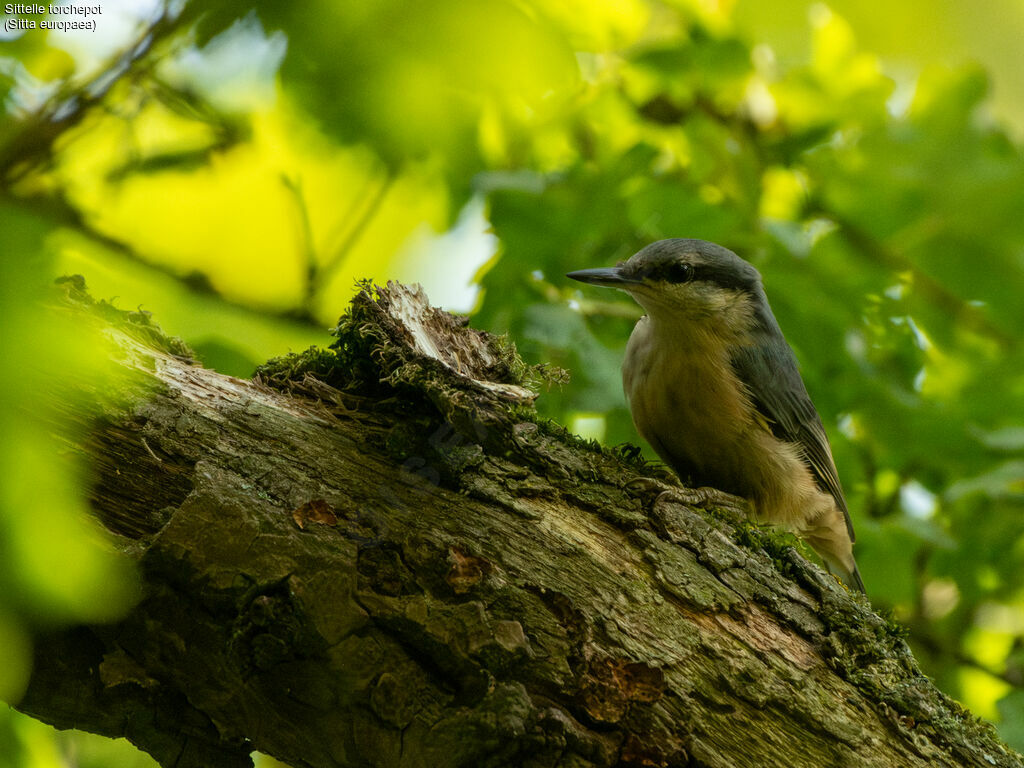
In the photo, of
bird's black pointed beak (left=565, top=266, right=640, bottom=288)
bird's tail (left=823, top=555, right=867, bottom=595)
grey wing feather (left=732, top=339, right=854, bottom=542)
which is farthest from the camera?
bird's tail (left=823, top=555, right=867, bottom=595)

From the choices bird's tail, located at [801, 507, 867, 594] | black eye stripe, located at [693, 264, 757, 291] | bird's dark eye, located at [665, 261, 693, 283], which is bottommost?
bird's tail, located at [801, 507, 867, 594]

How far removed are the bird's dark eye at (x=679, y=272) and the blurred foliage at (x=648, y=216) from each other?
13 centimetres

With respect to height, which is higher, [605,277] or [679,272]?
[679,272]

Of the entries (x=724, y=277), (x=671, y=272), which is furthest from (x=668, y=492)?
(x=724, y=277)

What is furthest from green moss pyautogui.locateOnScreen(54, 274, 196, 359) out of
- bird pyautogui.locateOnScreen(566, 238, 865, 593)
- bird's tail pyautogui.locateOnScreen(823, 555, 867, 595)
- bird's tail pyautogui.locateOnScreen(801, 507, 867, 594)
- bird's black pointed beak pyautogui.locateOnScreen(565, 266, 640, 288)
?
bird's tail pyautogui.locateOnScreen(823, 555, 867, 595)

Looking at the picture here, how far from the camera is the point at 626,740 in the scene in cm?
188

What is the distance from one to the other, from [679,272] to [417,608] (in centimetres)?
212

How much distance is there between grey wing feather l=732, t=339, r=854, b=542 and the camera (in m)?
3.57

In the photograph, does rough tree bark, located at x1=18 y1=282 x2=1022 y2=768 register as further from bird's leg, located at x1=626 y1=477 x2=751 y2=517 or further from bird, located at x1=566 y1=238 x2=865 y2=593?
bird, located at x1=566 y1=238 x2=865 y2=593

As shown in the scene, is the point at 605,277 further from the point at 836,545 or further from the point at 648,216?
the point at 836,545

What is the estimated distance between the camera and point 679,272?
3.52 metres

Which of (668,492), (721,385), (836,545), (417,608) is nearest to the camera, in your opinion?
(417,608)

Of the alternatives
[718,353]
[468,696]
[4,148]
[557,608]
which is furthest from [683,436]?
[4,148]

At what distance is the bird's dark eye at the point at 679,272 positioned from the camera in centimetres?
350
